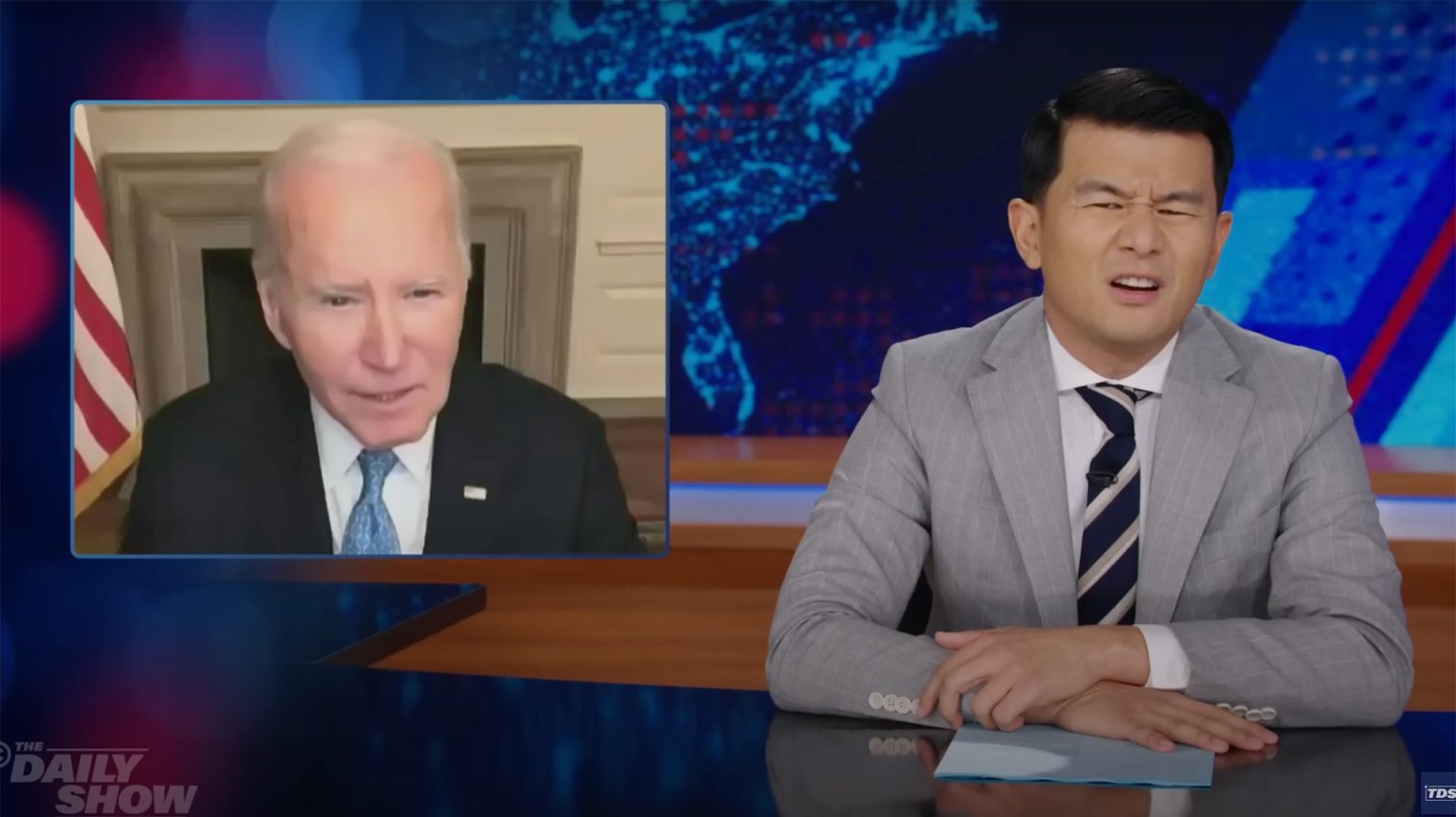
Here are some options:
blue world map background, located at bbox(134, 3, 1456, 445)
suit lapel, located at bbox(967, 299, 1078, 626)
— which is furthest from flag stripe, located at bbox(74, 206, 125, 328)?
blue world map background, located at bbox(134, 3, 1456, 445)

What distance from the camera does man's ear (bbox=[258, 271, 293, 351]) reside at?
6.89ft

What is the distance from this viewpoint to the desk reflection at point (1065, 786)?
1.08 metres

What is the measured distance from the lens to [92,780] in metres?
1.26

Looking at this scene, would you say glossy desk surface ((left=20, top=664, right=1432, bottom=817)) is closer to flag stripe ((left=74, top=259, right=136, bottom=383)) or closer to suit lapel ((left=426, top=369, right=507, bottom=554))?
suit lapel ((left=426, top=369, right=507, bottom=554))

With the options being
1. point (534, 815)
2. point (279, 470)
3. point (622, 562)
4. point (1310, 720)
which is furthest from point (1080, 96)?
point (622, 562)

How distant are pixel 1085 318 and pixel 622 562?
4.89 ft

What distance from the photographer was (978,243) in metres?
3.62

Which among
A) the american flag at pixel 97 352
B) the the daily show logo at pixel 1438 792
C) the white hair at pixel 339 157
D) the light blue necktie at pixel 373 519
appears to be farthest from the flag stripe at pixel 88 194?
the the daily show logo at pixel 1438 792

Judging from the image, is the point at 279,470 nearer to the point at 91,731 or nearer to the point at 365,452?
the point at 365,452

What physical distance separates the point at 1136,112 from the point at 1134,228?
0.13 metres

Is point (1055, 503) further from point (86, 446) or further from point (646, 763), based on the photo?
point (86, 446)

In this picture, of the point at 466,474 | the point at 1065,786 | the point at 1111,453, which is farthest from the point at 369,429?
the point at 1065,786

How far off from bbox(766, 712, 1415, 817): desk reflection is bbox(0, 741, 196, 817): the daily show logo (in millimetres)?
483

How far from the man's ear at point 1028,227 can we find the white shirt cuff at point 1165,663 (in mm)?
510
